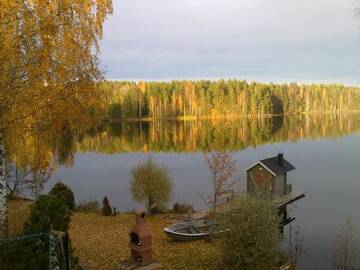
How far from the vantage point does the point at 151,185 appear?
70.4 ft

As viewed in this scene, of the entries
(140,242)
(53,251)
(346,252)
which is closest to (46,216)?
(53,251)

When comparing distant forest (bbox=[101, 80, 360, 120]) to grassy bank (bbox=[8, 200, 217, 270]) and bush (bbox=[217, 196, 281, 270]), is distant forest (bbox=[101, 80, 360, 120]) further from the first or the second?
bush (bbox=[217, 196, 281, 270])

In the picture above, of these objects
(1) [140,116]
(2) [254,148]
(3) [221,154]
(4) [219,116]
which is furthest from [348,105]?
(3) [221,154]

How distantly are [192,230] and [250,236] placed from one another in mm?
5205

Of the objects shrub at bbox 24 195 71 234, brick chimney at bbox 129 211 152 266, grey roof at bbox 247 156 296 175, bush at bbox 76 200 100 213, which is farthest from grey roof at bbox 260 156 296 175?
shrub at bbox 24 195 71 234

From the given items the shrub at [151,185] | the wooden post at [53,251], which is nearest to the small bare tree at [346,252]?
the shrub at [151,185]

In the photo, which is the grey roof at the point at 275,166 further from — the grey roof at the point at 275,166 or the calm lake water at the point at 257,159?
the calm lake water at the point at 257,159

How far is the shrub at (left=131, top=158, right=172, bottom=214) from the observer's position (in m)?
21.5

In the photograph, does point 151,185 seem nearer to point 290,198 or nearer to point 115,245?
point 115,245

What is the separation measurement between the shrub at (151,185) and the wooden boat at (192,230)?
3.91m

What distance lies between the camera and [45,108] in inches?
500

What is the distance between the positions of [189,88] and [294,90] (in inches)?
2066

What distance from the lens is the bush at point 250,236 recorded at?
Result: 40.6 ft

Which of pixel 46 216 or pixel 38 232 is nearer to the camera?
pixel 38 232
